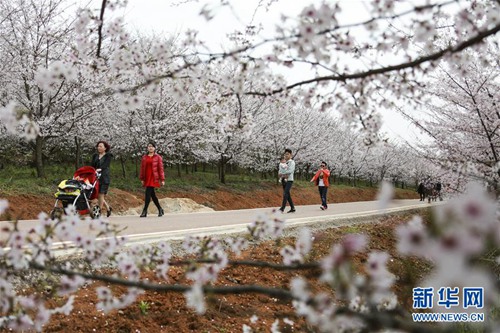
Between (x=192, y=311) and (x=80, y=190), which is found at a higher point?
(x=80, y=190)

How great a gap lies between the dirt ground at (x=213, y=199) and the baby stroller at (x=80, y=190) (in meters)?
0.83

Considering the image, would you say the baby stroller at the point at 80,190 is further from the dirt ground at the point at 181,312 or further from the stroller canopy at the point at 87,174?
the dirt ground at the point at 181,312

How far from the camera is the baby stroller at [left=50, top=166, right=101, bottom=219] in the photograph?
7.87m

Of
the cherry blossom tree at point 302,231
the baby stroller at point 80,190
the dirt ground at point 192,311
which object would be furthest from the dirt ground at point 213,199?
the cherry blossom tree at point 302,231

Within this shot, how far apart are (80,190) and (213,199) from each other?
9237mm

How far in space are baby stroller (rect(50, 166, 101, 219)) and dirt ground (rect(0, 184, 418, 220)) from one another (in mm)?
834

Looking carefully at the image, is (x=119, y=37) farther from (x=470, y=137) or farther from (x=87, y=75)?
(x=470, y=137)

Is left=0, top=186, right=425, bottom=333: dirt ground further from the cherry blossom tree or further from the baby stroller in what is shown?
the baby stroller

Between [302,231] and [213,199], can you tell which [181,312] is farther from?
[213,199]

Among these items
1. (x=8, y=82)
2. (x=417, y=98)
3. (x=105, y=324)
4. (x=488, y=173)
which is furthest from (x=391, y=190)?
(x=8, y=82)

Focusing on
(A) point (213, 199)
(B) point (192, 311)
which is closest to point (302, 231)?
(B) point (192, 311)

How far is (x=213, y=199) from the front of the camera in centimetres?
1698

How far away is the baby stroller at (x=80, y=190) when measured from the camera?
25.8ft

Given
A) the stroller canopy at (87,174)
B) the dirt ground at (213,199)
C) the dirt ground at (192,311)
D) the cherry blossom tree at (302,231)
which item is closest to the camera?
the cherry blossom tree at (302,231)
